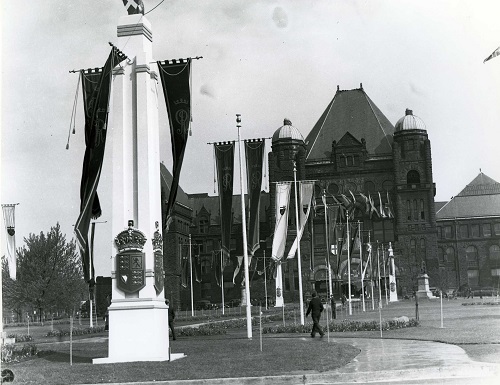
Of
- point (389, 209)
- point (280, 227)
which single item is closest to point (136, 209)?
point (280, 227)

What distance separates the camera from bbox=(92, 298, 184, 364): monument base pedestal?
1905 cm

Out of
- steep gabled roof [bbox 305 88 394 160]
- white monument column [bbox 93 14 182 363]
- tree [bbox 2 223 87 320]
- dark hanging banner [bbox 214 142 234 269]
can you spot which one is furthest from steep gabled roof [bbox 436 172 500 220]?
white monument column [bbox 93 14 182 363]

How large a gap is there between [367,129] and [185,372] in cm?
9855

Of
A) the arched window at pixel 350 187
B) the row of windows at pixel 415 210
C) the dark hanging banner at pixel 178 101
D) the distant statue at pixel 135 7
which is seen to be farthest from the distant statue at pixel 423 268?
the distant statue at pixel 135 7

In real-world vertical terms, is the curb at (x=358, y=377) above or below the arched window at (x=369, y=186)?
below

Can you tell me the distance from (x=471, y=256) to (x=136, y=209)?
104275 mm

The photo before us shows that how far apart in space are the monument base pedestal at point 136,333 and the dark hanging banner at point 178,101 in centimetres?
356

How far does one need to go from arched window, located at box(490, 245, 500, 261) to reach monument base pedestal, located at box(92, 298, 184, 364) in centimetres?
10410

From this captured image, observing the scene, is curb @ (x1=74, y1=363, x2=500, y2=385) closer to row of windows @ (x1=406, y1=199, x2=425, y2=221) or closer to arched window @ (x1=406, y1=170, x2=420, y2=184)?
row of windows @ (x1=406, y1=199, x2=425, y2=221)

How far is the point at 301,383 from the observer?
14.4 m

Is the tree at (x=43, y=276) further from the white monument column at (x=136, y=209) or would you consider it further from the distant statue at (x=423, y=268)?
the distant statue at (x=423, y=268)

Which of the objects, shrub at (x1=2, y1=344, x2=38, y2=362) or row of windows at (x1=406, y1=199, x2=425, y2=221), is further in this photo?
row of windows at (x1=406, y1=199, x2=425, y2=221)

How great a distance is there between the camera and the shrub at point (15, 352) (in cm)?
1954

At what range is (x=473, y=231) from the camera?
118 metres
